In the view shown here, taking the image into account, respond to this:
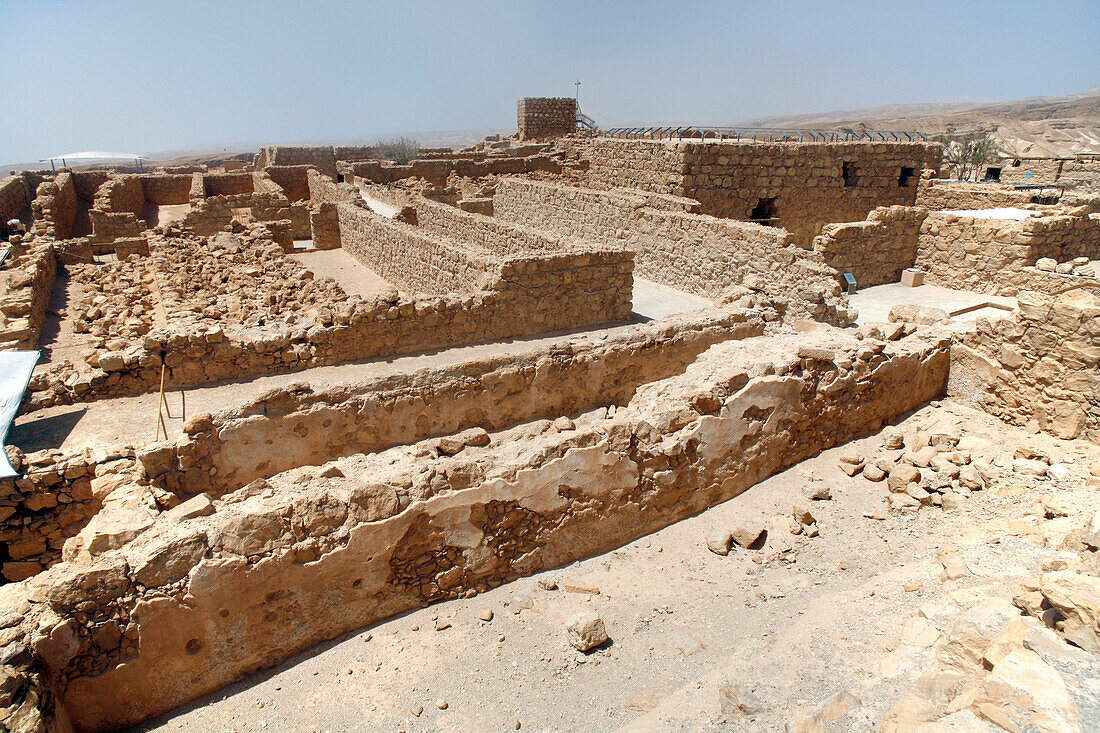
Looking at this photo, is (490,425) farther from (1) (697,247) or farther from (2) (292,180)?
(2) (292,180)

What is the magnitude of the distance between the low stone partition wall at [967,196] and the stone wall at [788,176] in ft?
1.10

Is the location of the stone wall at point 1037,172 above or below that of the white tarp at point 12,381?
above

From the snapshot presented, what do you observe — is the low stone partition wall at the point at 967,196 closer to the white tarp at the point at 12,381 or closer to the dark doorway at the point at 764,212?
the dark doorway at the point at 764,212

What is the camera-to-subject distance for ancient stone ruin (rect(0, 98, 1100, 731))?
3.52 meters

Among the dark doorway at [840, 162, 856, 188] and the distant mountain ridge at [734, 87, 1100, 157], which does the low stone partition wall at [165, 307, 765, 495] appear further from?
the distant mountain ridge at [734, 87, 1100, 157]

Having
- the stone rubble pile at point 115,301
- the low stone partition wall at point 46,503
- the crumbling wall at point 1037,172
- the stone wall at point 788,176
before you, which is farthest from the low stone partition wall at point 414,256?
the crumbling wall at point 1037,172

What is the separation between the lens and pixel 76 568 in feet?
11.8

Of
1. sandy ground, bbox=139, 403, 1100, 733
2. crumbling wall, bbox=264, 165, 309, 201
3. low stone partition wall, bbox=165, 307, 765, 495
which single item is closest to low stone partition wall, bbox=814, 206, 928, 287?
low stone partition wall, bbox=165, 307, 765, 495

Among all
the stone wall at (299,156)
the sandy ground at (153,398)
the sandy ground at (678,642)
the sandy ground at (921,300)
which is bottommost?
the sandy ground at (678,642)

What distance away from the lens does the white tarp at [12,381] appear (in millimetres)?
5918

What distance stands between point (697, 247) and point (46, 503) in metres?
10.0

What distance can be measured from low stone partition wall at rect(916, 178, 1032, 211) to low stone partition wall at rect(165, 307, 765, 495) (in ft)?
32.8

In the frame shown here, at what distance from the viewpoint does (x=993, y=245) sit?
1138cm

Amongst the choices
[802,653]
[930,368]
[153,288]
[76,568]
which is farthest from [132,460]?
[153,288]
